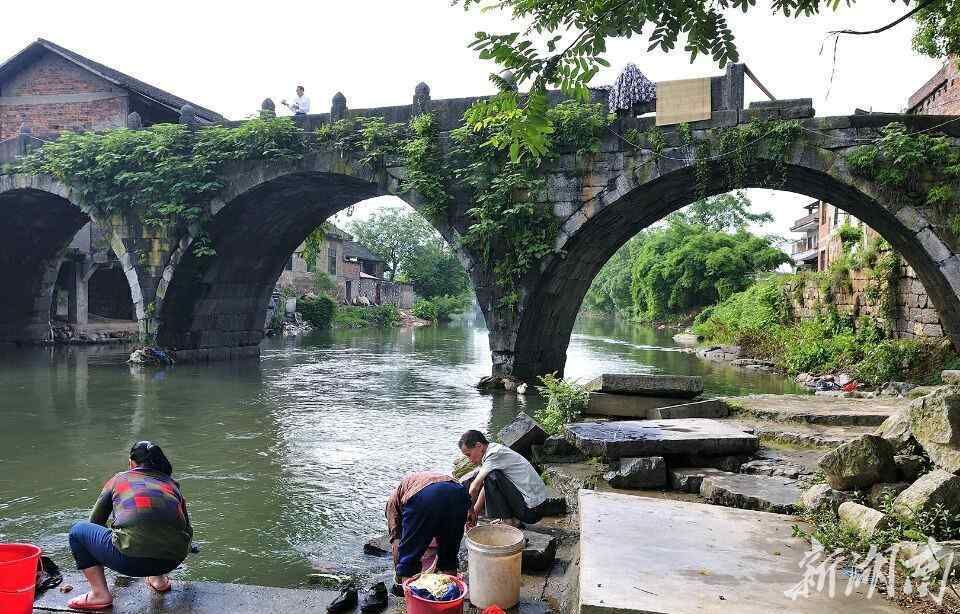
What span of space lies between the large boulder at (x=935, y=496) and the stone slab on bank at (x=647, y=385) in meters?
3.96

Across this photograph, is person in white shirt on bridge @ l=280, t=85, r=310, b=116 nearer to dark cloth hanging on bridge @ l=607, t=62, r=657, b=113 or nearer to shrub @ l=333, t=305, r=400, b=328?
dark cloth hanging on bridge @ l=607, t=62, r=657, b=113

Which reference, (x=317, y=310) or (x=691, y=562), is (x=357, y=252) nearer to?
(x=317, y=310)

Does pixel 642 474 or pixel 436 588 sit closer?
pixel 436 588

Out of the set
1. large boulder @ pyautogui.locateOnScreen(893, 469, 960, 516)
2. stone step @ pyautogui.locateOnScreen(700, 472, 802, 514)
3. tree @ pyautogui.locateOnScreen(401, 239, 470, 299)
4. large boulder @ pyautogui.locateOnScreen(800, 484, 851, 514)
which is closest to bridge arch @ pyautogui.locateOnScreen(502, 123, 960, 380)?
stone step @ pyautogui.locateOnScreen(700, 472, 802, 514)

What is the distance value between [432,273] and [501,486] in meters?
46.7

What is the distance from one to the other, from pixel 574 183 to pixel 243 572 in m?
8.80

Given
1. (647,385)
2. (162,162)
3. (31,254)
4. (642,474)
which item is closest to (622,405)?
(647,385)

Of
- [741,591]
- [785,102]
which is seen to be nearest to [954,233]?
[785,102]

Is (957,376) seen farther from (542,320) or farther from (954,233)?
(542,320)

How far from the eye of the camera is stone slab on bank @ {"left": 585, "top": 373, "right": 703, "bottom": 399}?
24.2 feet

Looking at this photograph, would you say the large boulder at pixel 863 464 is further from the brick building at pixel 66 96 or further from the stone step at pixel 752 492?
the brick building at pixel 66 96

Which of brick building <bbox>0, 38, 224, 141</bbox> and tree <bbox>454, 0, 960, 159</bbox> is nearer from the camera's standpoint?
tree <bbox>454, 0, 960, 159</bbox>

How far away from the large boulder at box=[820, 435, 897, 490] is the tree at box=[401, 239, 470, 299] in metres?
46.7

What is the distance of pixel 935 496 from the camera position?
3305 mm
